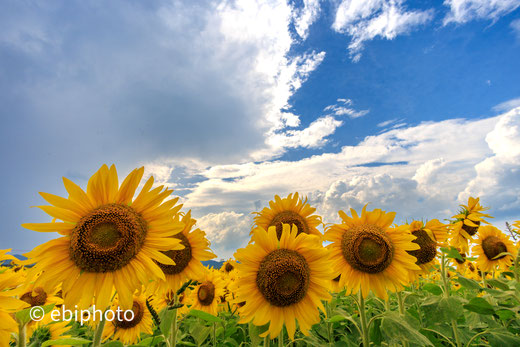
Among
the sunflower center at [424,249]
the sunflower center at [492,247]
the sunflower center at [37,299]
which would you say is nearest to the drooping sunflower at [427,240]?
the sunflower center at [424,249]

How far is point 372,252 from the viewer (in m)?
3.67

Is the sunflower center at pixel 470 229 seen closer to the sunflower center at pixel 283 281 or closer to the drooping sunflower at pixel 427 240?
the drooping sunflower at pixel 427 240

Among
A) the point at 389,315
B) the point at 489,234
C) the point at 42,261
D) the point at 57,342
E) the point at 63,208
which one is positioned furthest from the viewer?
the point at 489,234

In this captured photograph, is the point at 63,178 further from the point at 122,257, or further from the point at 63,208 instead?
the point at 122,257

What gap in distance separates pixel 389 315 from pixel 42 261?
3382 millimetres

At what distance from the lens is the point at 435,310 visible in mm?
3418

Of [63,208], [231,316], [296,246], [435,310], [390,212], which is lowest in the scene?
[231,316]

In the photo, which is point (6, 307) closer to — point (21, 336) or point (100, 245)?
point (21, 336)

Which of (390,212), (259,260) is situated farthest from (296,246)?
(390,212)

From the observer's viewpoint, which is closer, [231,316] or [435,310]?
[435,310]

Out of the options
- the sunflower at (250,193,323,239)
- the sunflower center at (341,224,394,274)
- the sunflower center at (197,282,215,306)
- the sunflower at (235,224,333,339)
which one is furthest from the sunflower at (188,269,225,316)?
the sunflower center at (341,224,394,274)

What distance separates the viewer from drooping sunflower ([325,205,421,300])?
3.65 metres

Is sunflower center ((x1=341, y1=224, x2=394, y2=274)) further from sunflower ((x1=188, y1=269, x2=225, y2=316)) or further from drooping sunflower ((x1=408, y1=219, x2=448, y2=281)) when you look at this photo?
sunflower ((x1=188, y1=269, x2=225, y2=316))

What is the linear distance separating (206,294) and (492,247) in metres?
7.42
